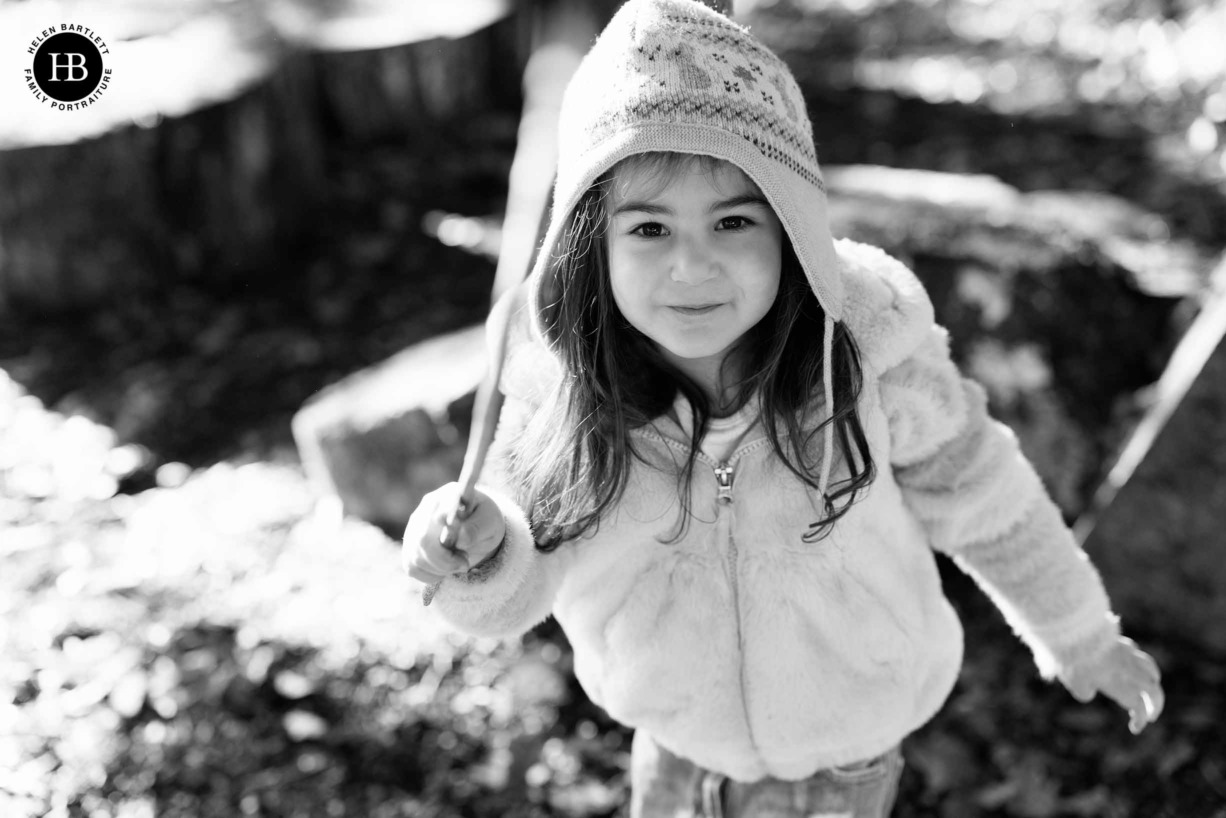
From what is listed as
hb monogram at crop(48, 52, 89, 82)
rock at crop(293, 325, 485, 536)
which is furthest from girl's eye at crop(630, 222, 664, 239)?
hb monogram at crop(48, 52, 89, 82)

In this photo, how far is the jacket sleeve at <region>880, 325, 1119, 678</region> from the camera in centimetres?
181

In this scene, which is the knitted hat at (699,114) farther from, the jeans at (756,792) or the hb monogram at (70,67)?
the hb monogram at (70,67)

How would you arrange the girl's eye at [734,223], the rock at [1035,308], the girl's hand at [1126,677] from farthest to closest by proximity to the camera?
the rock at [1035,308] → the girl's hand at [1126,677] → the girl's eye at [734,223]

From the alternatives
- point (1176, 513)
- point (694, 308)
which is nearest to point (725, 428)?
point (694, 308)

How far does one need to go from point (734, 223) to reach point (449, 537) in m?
0.60

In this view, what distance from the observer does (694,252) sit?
162 cm

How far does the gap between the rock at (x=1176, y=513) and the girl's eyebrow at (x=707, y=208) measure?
5.12 ft

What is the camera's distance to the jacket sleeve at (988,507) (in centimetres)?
181

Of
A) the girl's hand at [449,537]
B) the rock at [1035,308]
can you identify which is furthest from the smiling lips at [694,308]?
the rock at [1035,308]

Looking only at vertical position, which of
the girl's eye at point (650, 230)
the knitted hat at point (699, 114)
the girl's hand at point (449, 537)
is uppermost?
the knitted hat at point (699, 114)

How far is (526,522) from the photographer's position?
6.00 feet

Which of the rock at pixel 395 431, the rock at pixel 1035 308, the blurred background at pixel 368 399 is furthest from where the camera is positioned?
the rock at pixel 395 431

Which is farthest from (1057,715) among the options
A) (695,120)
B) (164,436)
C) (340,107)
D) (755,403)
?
(340,107)

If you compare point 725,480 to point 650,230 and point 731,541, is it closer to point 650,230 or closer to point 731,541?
point 731,541
